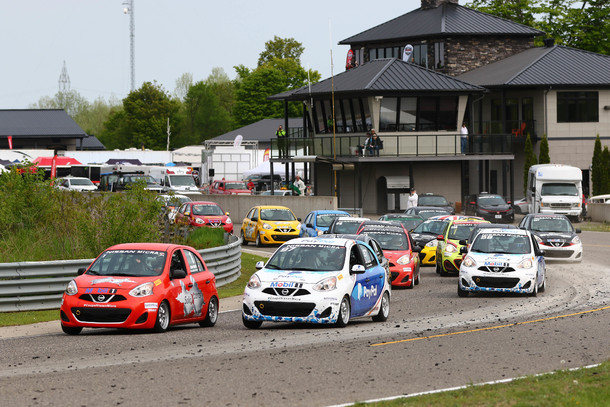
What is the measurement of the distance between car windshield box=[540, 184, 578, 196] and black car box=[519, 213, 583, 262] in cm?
1736

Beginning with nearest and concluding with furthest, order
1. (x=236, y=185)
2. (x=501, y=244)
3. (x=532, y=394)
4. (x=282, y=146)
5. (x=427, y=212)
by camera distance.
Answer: (x=532, y=394) → (x=501, y=244) → (x=427, y=212) → (x=282, y=146) → (x=236, y=185)

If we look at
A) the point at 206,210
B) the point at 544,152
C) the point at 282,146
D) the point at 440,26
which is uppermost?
the point at 440,26

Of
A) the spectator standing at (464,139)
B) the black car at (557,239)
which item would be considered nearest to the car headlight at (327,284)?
the black car at (557,239)

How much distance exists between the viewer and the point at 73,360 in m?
14.0

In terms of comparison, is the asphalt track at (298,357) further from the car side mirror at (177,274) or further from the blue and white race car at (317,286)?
the car side mirror at (177,274)

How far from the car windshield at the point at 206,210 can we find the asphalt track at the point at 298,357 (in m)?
20.3

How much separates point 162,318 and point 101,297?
3.59ft

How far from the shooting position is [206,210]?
41906 mm

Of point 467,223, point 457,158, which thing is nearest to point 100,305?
point 467,223

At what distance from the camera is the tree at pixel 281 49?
147375 mm

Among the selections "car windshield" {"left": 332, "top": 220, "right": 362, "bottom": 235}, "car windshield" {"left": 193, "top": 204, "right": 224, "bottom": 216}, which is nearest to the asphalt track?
"car windshield" {"left": 332, "top": 220, "right": 362, "bottom": 235}

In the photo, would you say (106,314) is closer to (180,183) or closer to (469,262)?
(469,262)

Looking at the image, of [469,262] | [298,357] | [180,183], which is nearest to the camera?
Answer: [298,357]

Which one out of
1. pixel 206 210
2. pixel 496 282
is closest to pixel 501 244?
pixel 496 282
